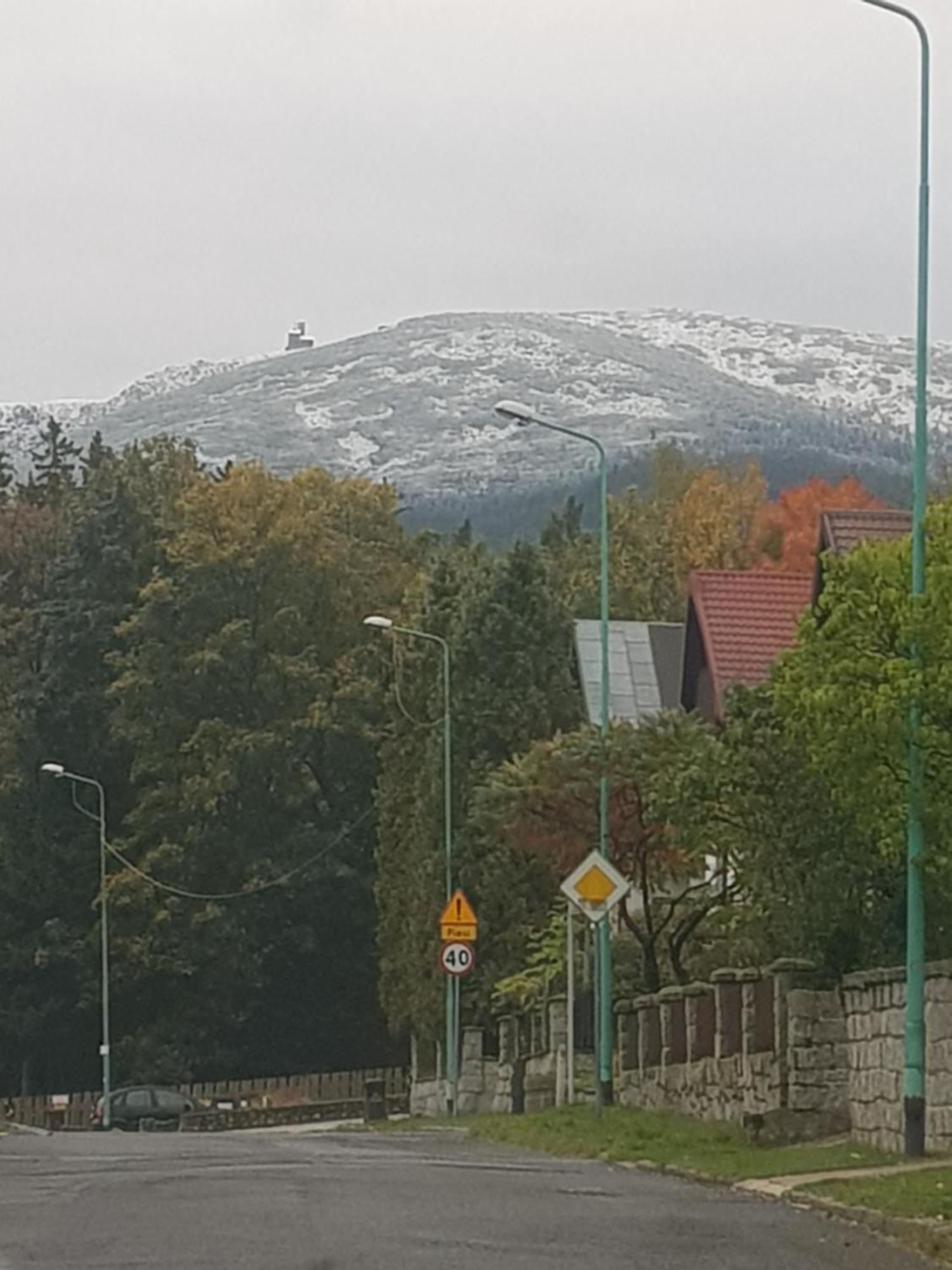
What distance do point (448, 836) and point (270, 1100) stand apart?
14813 mm

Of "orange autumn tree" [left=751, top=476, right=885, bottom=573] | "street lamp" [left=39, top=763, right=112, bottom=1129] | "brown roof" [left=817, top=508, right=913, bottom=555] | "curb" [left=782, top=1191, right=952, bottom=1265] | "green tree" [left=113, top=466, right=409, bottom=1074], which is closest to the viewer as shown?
"curb" [left=782, top=1191, right=952, bottom=1265]

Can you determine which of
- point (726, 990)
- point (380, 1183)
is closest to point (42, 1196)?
point (380, 1183)

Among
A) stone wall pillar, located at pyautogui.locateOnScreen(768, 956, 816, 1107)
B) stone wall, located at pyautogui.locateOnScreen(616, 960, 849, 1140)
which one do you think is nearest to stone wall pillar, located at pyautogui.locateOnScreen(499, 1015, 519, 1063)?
stone wall, located at pyautogui.locateOnScreen(616, 960, 849, 1140)

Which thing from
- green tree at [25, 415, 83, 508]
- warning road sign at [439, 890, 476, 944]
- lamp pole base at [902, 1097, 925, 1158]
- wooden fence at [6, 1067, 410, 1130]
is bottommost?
wooden fence at [6, 1067, 410, 1130]

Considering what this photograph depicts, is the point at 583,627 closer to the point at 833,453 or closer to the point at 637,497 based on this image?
the point at 637,497

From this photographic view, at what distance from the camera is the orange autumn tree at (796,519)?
263 ft

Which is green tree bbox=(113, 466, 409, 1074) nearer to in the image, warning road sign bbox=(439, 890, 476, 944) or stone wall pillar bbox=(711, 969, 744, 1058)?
warning road sign bbox=(439, 890, 476, 944)

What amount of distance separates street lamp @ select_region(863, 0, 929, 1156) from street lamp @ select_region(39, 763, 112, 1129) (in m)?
40.7

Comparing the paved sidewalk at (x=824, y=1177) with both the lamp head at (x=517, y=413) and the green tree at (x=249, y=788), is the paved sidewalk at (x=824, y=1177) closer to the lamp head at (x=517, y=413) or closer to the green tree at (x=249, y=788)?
the lamp head at (x=517, y=413)

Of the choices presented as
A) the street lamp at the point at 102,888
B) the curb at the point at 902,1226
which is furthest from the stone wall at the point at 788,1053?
the street lamp at the point at 102,888

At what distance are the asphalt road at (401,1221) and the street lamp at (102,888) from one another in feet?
135

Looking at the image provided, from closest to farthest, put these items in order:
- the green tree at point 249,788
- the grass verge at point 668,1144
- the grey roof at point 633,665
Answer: the grass verge at point 668,1144, the grey roof at point 633,665, the green tree at point 249,788

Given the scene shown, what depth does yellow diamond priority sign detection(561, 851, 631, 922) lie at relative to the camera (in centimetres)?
3247

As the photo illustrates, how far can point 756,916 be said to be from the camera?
1415 inches
